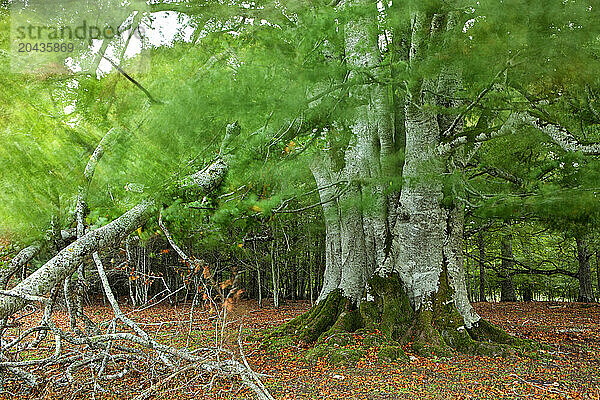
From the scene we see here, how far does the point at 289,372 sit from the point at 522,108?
11.8 ft

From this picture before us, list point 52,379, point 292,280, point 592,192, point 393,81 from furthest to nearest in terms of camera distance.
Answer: point 292,280 → point 592,192 → point 393,81 → point 52,379

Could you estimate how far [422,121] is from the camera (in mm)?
6117

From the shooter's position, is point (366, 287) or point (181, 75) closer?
point (181, 75)

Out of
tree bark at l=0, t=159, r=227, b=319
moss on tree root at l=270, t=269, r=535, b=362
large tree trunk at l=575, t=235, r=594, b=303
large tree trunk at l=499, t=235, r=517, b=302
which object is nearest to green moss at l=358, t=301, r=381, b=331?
moss on tree root at l=270, t=269, r=535, b=362

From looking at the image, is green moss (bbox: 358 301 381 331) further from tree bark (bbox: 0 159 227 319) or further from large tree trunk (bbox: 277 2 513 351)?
tree bark (bbox: 0 159 227 319)

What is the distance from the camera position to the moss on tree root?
5.45 meters

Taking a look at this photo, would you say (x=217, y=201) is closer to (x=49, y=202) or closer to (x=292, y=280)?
(x=49, y=202)

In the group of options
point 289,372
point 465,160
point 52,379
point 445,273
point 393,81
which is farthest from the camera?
point 465,160

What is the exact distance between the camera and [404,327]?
5785 millimetres

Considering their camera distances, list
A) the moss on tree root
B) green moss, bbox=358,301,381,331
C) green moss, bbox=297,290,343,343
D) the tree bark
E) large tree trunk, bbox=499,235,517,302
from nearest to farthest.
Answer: the tree bark
the moss on tree root
green moss, bbox=358,301,381,331
green moss, bbox=297,290,343,343
large tree trunk, bbox=499,235,517,302

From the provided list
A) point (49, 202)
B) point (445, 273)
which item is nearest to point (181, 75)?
point (49, 202)

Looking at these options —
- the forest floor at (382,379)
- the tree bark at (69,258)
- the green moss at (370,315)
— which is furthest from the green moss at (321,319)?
the tree bark at (69,258)

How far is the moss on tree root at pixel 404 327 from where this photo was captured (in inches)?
215

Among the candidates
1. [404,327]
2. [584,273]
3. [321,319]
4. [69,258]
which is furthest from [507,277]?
[69,258]
